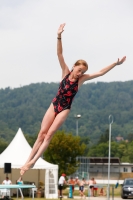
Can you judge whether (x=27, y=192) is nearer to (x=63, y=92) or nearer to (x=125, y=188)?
(x=125, y=188)

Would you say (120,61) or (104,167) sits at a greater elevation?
(104,167)

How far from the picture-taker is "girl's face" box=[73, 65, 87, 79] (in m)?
8.77

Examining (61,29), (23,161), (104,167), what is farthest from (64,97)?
(104,167)

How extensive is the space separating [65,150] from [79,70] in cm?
5541

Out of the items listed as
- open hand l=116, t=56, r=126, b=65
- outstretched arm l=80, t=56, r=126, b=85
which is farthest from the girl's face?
open hand l=116, t=56, r=126, b=65

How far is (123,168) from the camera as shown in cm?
17025

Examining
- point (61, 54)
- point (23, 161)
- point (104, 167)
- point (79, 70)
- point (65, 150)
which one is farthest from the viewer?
point (104, 167)

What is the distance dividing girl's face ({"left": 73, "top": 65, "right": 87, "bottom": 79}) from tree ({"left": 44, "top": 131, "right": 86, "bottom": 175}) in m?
54.1

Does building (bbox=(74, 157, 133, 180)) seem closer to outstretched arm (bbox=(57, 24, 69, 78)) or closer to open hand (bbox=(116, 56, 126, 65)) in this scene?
open hand (bbox=(116, 56, 126, 65))

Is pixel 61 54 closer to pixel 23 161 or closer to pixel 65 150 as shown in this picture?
pixel 23 161

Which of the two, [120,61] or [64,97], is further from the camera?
[120,61]

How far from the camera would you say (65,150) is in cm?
6394

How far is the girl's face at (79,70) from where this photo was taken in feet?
28.8

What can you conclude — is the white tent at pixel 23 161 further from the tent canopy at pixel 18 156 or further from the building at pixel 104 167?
the building at pixel 104 167
